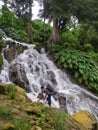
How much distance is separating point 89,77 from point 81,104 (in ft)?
11.1

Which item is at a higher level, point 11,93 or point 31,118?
point 11,93

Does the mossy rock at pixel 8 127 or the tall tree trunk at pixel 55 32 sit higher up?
the tall tree trunk at pixel 55 32

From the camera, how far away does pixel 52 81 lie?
18703 millimetres

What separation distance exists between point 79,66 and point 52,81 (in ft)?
8.73

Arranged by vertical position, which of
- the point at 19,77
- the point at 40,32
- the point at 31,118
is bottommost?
the point at 19,77

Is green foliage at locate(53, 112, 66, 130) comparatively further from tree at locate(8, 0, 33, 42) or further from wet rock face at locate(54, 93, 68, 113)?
tree at locate(8, 0, 33, 42)

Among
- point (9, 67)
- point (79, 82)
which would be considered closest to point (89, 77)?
point (79, 82)

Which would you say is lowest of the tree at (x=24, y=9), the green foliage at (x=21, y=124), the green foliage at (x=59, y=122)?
the green foliage at (x=59, y=122)

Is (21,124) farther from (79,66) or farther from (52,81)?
(79,66)

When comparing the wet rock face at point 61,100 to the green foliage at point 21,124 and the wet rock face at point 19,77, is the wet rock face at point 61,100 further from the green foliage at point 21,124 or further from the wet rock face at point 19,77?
the green foliage at point 21,124

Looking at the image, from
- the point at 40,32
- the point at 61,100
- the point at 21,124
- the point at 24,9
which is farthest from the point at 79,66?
the point at 21,124

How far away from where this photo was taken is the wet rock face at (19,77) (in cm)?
1708

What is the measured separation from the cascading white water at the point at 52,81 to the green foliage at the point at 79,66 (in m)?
0.60

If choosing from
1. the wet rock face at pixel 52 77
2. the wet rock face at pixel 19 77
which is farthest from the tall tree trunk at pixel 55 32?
the wet rock face at pixel 19 77
